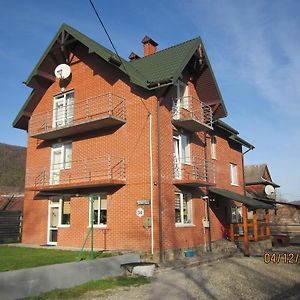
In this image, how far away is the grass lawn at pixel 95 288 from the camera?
31.7 feet

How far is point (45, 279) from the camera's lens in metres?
10.0

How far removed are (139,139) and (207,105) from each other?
15.9 ft

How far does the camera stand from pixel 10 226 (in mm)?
21391

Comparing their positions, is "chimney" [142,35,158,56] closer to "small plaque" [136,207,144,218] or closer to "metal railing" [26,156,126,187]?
"metal railing" [26,156,126,187]

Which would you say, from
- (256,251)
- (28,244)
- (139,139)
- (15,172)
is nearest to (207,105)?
(139,139)

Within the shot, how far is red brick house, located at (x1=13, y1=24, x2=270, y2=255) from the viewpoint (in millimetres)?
15469

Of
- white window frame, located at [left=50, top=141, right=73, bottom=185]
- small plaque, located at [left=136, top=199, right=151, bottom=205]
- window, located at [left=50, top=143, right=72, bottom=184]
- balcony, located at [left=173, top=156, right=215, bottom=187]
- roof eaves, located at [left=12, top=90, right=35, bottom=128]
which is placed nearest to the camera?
small plaque, located at [left=136, top=199, right=151, bottom=205]

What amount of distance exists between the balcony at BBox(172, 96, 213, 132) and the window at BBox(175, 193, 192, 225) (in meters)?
3.28

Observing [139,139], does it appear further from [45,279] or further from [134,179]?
[45,279]

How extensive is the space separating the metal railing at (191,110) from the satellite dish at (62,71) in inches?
221

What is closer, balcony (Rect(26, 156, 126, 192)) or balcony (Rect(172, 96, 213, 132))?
balcony (Rect(26, 156, 126, 192))

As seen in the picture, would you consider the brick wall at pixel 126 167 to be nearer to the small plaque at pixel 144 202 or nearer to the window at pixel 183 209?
the small plaque at pixel 144 202

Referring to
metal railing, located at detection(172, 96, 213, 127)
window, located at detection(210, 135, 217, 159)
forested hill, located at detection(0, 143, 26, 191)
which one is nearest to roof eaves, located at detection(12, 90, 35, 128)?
metal railing, located at detection(172, 96, 213, 127)

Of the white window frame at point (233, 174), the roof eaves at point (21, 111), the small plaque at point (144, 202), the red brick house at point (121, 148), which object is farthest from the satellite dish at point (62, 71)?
the white window frame at point (233, 174)
